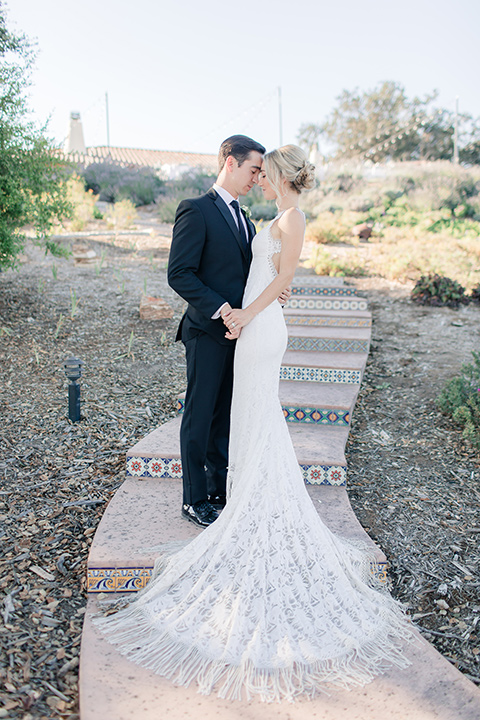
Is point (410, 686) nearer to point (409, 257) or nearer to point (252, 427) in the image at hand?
point (252, 427)

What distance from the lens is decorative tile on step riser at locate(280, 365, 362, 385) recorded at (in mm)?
4777

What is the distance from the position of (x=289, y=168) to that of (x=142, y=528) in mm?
1841

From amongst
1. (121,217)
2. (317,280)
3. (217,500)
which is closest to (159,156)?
(121,217)

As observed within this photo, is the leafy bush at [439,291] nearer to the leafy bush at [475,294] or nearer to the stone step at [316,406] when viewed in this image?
the leafy bush at [475,294]

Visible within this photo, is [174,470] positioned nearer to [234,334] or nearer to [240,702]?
[234,334]

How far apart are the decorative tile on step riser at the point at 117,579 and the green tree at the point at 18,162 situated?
387 cm

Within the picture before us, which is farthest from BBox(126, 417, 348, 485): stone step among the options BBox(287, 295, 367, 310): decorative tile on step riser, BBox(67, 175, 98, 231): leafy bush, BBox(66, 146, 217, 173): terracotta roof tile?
BBox(66, 146, 217, 173): terracotta roof tile

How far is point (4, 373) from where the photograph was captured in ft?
15.4

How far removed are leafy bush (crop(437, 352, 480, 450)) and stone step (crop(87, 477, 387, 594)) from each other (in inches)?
49.5

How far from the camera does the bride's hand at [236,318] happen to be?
2573mm

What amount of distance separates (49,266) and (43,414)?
4.36 metres

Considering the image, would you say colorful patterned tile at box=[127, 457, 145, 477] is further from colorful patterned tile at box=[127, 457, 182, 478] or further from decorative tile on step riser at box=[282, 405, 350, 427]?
decorative tile on step riser at box=[282, 405, 350, 427]

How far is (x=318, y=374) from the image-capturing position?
4.80 m

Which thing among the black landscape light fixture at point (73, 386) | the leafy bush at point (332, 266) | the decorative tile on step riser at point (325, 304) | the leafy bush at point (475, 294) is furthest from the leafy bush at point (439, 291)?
the black landscape light fixture at point (73, 386)
